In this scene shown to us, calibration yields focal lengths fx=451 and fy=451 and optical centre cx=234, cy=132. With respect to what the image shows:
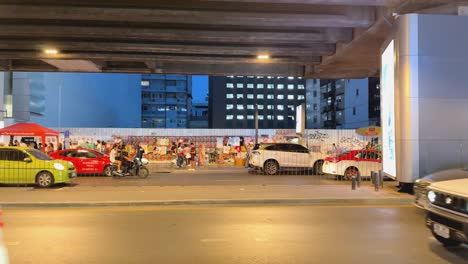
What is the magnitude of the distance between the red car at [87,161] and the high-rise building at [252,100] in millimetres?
123992

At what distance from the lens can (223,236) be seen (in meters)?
8.12

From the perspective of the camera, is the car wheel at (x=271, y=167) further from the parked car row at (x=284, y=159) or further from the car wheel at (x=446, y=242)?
the car wheel at (x=446, y=242)

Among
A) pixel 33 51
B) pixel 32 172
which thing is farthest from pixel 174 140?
pixel 32 172

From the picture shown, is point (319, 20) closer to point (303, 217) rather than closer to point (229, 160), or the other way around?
point (303, 217)

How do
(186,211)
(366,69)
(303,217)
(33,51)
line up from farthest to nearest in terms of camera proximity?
(366,69) < (33,51) < (186,211) < (303,217)

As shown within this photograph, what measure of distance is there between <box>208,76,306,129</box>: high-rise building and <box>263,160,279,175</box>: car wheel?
123090mm

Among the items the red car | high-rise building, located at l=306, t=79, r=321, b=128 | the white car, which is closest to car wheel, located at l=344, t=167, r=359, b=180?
the white car

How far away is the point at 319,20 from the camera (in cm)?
1448

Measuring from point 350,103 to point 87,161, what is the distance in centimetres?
→ 7759

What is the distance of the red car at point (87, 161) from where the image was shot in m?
21.7

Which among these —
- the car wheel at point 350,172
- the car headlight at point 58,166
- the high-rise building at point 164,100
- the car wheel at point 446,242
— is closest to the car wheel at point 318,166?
the car wheel at point 350,172

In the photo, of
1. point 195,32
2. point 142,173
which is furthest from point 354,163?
point 142,173

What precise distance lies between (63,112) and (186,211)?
108ft

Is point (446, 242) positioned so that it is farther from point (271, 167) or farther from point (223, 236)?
point (271, 167)
